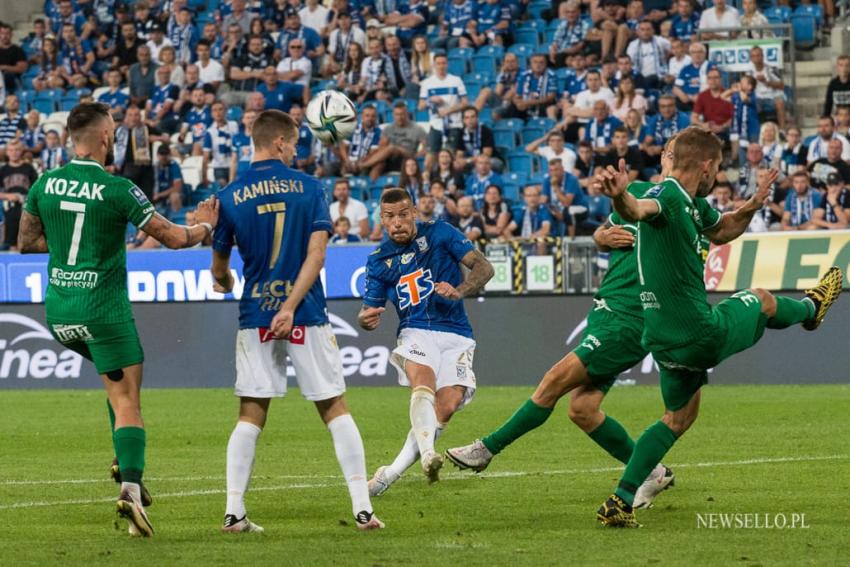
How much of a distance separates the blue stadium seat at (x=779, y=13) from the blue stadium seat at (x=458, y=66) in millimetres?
5064

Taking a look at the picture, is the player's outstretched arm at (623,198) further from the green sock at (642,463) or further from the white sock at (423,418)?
the white sock at (423,418)

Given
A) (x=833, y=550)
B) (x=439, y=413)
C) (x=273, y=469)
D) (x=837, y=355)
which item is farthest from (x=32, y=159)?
(x=833, y=550)

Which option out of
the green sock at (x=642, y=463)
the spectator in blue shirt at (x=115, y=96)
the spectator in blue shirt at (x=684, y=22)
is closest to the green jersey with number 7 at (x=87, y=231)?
the green sock at (x=642, y=463)

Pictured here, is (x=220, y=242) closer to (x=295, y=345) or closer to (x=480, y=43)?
(x=295, y=345)

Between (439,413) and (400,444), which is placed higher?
(439,413)

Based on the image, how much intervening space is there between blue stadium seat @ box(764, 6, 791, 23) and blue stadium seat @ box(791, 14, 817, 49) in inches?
5.4

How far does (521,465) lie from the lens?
11.5 metres

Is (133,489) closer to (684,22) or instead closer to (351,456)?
(351,456)

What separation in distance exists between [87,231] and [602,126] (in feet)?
51.3

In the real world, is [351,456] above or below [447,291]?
below

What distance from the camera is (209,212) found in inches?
324

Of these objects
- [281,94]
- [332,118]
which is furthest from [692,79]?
[332,118]

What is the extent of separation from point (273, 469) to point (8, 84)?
20704 mm

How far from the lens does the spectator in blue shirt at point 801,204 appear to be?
20.8 meters
